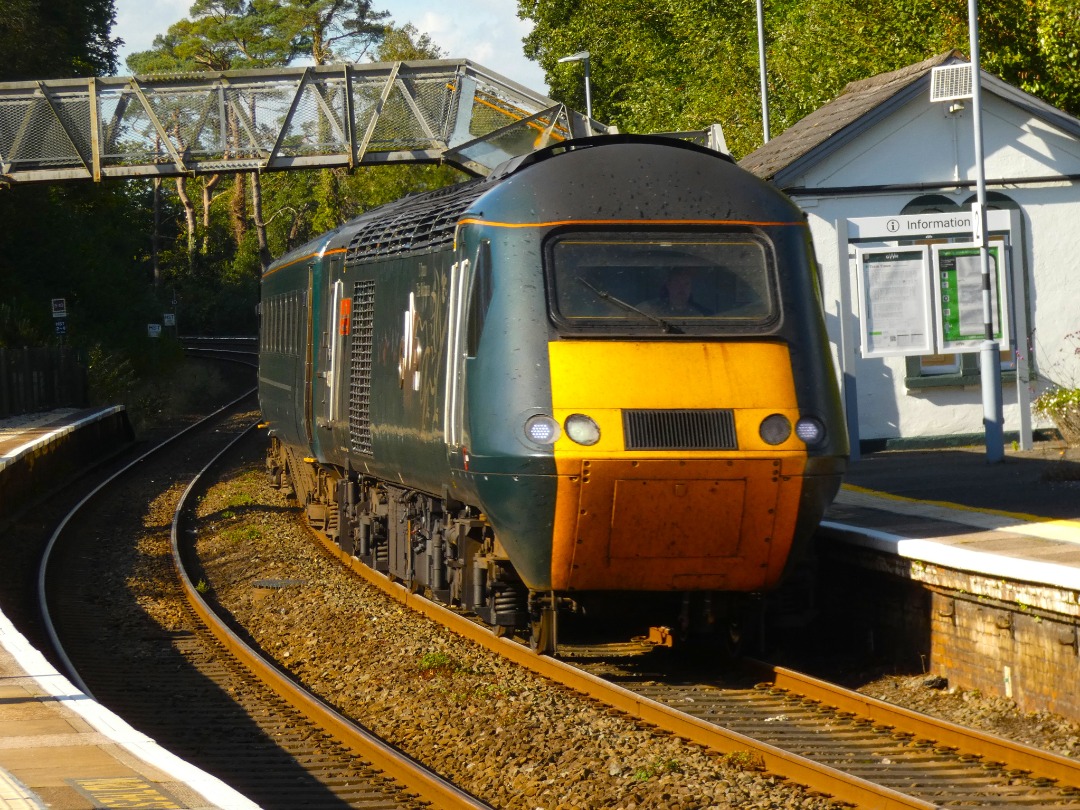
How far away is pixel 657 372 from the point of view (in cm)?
899

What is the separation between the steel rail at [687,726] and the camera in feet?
22.5

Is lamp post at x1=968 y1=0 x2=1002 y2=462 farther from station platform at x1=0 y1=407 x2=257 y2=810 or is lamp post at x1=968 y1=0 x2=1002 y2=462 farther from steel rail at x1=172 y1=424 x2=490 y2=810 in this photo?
station platform at x1=0 y1=407 x2=257 y2=810

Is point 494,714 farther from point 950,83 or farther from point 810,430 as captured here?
point 950,83

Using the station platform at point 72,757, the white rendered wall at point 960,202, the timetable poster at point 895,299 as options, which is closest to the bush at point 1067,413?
the white rendered wall at point 960,202

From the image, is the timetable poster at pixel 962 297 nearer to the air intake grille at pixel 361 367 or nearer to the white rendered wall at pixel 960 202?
the white rendered wall at pixel 960 202

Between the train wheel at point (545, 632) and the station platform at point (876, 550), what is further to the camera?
the train wheel at point (545, 632)

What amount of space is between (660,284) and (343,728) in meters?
3.30

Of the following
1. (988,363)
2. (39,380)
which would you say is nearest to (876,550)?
(988,363)

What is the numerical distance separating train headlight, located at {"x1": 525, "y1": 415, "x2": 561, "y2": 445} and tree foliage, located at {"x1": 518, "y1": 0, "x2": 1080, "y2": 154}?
58.1ft

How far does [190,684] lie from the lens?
1094 cm

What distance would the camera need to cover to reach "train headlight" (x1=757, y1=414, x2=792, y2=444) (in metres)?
8.97

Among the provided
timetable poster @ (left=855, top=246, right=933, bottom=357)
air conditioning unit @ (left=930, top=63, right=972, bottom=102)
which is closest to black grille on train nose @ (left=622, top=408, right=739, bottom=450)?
timetable poster @ (left=855, top=246, right=933, bottom=357)

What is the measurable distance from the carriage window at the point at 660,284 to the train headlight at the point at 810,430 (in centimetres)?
65

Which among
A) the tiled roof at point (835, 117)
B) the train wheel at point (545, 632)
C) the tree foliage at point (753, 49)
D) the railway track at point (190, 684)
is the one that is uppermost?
the tree foliage at point (753, 49)
